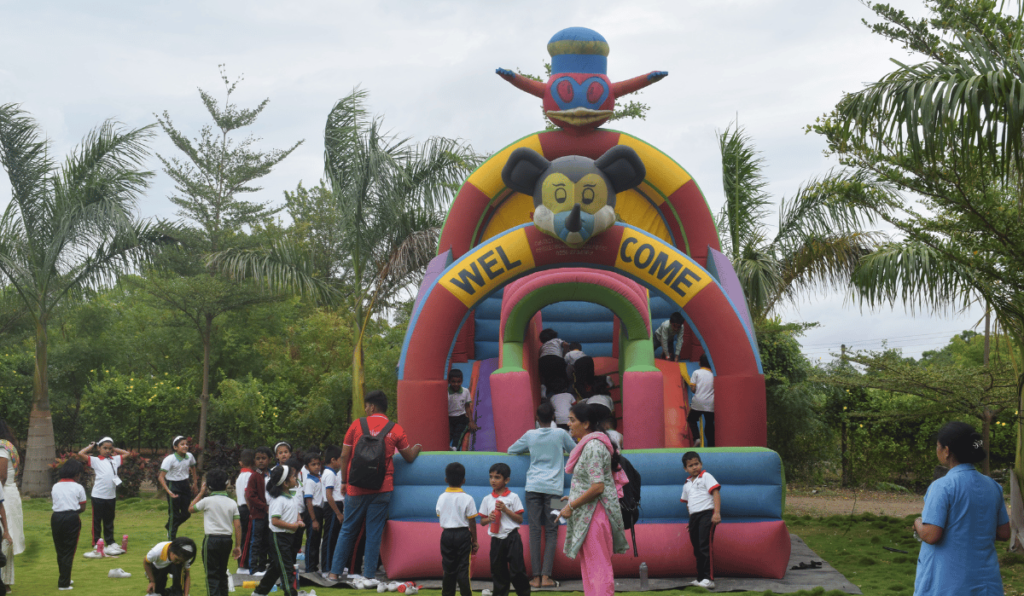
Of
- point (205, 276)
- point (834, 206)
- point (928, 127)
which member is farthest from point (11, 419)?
point (928, 127)

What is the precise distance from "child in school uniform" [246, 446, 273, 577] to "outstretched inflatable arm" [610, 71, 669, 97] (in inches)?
251

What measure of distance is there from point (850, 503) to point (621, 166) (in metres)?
8.47

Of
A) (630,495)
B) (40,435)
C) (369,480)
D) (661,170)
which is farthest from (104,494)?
(661,170)

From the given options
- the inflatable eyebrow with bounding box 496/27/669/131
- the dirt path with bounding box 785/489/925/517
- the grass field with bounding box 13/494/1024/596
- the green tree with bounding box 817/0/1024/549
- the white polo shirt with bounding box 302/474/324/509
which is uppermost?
the inflatable eyebrow with bounding box 496/27/669/131

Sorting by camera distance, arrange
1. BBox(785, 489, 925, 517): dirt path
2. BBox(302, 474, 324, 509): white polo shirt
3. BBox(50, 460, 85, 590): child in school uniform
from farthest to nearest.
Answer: BBox(785, 489, 925, 517): dirt path
BBox(302, 474, 324, 509): white polo shirt
BBox(50, 460, 85, 590): child in school uniform

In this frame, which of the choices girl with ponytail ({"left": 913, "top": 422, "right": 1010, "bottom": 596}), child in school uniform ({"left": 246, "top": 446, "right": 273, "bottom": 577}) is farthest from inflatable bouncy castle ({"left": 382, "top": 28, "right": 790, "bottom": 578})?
girl with ponytail ({"left": 913, "top": 422, "right": 1010, "bottom": 596})

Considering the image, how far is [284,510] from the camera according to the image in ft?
20.0

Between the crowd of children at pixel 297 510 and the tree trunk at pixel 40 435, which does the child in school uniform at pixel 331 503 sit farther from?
the tree trunk at pixel 40 435

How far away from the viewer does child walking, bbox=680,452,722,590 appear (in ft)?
22.5

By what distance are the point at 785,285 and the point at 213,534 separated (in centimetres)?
1047

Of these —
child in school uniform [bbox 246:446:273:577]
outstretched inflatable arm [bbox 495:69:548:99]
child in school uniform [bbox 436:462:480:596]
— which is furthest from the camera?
outstretched inflatable arm [bbox 495:69:548:99]

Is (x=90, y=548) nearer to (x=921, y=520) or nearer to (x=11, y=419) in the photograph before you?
(x=921, y=520)

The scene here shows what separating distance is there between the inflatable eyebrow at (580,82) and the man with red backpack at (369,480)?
5169mm

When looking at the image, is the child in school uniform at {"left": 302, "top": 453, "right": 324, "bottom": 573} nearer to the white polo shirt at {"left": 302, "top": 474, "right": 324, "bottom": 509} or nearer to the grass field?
the white polo shirt at {"left": 302, "top": 474, "right": 324, "bottom": 509}
